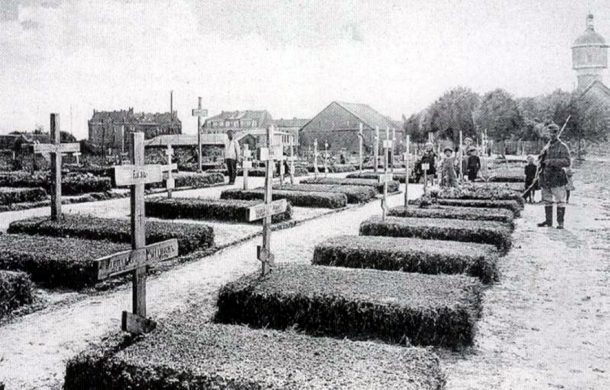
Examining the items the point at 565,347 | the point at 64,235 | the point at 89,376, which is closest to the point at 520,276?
the point at 565,347

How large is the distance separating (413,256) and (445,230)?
2.30 meters

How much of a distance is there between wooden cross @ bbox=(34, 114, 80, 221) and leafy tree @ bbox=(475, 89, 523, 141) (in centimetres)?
4381

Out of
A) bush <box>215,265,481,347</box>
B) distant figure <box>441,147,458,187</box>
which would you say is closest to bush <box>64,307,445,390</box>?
bush <box>215,265,481,347</box>

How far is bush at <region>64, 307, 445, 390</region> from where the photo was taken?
377 cm

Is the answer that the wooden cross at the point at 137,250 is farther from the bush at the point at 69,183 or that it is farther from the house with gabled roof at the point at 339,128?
the house with gabled roof at the point at 339,128

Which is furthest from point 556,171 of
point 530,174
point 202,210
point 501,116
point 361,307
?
point 501,116

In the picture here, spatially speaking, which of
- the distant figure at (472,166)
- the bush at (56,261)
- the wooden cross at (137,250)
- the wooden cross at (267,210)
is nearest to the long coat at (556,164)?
the wooden cross at (267,210)

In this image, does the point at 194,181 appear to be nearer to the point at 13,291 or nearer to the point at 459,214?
the point at 459,214

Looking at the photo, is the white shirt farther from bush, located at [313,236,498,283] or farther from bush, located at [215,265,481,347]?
bush, located at [215,265,481,347]

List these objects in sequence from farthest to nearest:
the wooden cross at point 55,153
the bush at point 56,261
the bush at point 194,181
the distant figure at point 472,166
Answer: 1. the distant figure at point 472,166
2. the bush at point 194,181
3. the wooden cross at point 55,153
4. the bush at point 56,261

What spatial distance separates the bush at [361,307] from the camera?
17.7 feet

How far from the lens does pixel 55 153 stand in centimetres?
1130

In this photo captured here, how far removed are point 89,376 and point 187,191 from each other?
56.3 ft

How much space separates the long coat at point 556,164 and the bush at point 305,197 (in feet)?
18.4
